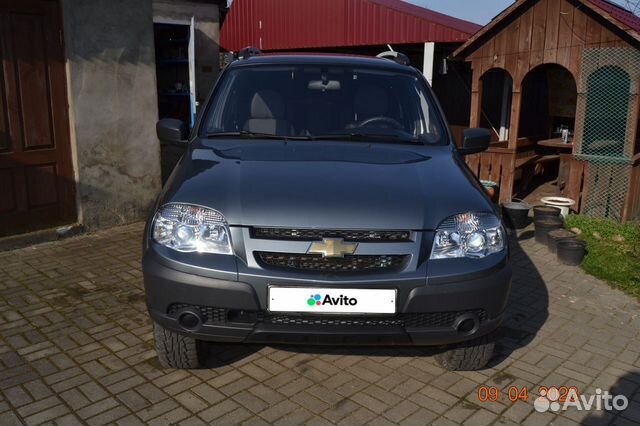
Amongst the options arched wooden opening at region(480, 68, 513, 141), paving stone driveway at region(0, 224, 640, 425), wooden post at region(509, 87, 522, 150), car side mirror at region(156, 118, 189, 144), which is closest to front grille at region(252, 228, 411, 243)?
paving stone driveway at region(0, 224, 640, 425)

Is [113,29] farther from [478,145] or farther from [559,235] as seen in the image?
[559,235]

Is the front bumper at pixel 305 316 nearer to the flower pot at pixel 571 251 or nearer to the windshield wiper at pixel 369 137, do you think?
the windshield wiper at pixel 369 137

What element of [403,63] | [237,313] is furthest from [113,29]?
[237,313]

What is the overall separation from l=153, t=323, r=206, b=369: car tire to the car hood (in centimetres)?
80

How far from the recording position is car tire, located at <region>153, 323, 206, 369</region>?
3.48m

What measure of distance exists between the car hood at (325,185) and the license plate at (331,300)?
323mm

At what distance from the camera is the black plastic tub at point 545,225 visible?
6.94 meters

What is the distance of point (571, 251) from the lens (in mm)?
6160

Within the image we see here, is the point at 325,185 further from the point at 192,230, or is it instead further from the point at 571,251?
the point at 571,251

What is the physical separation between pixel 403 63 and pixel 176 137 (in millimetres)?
1930

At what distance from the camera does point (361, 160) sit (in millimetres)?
3627

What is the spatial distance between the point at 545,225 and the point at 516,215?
2.16 ft

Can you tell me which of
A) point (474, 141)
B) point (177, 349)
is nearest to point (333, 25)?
point (474, 141)

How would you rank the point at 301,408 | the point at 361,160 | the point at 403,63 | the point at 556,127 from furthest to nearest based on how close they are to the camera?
the point at 556,127 < the point at 403,63 < the point at 361,160 < the point at 301,408
